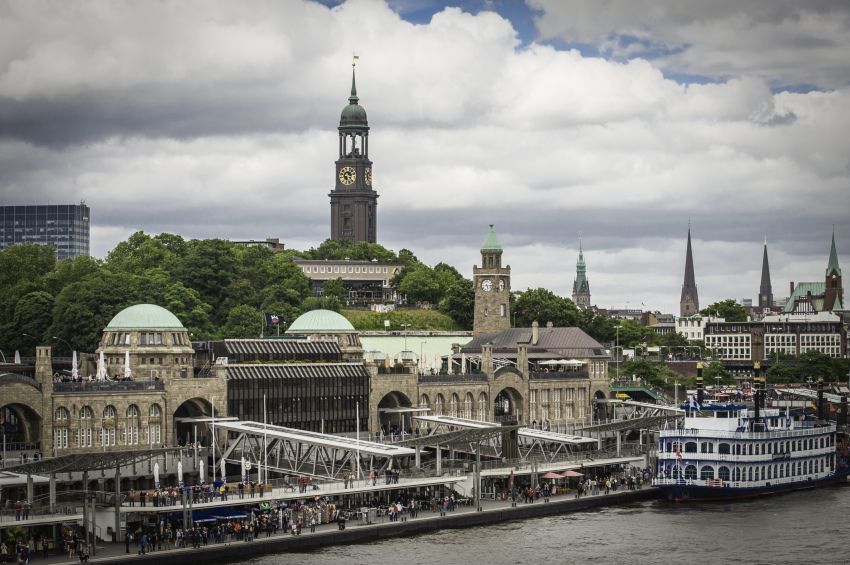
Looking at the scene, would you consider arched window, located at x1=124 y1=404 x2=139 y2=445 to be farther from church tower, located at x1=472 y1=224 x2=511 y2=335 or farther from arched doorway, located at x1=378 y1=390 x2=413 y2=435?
church tower, located at x1=472 y1=224 x2=511 y2=335

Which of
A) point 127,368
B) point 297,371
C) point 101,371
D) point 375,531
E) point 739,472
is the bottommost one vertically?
point 375,531

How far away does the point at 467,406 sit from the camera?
155125 millimetres

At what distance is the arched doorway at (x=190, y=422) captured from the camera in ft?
419

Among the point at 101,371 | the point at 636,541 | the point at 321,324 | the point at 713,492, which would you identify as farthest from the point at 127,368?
the point at 713,492

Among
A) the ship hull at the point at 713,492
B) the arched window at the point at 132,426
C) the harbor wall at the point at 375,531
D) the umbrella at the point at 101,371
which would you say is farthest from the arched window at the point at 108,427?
the ship hull at the point at 713,492

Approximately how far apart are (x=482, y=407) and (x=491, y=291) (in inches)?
1428

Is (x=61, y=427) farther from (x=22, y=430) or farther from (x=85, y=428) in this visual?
(x=22, y=430)

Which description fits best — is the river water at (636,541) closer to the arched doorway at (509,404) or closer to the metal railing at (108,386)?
the metal railing at (108,386)

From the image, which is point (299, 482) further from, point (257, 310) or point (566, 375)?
point (257, 310)

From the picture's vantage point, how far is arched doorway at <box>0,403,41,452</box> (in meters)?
117

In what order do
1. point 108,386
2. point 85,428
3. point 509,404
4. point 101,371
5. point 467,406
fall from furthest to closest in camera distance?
→ point 509,404
point 467,406
point 101,371
point 108,386
point 85,428

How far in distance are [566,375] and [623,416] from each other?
9.34 m

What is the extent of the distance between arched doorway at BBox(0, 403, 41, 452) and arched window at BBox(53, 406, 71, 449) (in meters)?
1.17

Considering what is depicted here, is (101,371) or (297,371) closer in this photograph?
(101,371)
